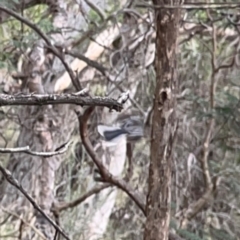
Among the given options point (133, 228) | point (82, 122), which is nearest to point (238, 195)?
point (133, 228)

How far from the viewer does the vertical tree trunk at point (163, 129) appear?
3.63 feet

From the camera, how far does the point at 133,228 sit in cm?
305

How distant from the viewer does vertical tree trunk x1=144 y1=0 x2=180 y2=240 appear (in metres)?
1.11

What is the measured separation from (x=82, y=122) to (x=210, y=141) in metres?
1.21

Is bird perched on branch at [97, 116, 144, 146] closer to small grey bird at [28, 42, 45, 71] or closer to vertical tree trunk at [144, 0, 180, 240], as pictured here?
small grey bird at [28, 42, 45, 71]

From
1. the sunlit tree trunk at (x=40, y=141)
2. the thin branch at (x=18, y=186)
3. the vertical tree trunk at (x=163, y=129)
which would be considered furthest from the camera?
the sunlit tree trunk at (x=40, y=141)

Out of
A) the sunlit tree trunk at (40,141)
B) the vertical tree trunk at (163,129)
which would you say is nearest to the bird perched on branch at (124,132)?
the sunlit tree trunk at (40,141)

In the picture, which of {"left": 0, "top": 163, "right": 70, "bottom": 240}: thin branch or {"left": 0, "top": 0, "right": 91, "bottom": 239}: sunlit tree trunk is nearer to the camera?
{"left": 0, "top": 163, "right": 70, "bottom": 240}: thin branch

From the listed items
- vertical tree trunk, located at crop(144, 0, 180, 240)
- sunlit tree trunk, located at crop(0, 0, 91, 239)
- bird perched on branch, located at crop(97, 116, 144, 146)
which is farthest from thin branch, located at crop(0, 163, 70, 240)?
sunlit tree trunk, located at crop(0, 0, 91, 239)

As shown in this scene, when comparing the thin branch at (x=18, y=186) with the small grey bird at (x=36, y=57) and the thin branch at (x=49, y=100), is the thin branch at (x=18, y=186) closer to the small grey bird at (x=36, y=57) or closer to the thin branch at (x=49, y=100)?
the thin branch at (x=49, y=100)

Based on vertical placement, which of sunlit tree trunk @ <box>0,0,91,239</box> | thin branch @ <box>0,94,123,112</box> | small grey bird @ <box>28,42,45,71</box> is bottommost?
sunlit tree trunk @ <box>0,0,91,239</box>

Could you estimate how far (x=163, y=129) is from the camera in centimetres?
112

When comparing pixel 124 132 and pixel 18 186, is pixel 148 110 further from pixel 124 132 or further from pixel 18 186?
pixel 18 186

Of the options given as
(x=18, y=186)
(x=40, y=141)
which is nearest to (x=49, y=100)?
(x=18, y=186)
